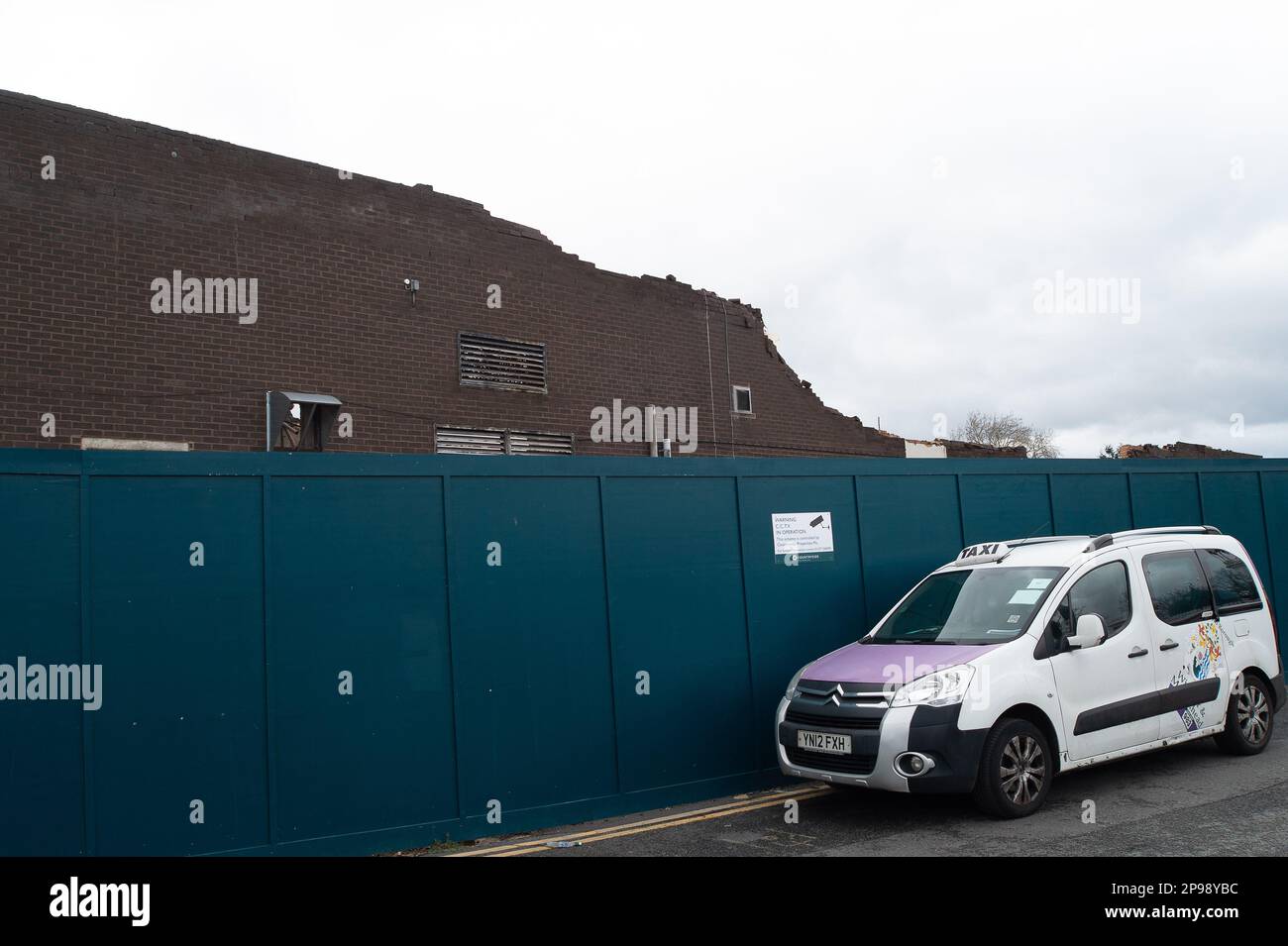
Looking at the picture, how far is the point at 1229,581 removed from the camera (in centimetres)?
941

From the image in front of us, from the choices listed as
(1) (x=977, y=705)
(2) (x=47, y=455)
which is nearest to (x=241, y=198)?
(2) (x=47, y=455)

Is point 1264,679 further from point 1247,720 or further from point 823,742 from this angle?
point 823,742

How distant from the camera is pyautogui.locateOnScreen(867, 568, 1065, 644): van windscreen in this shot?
25.7ft

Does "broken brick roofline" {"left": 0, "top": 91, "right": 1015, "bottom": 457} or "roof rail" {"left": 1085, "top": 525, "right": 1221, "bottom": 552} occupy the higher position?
"broken brick roofline" {"left": 0, "top": 91, "right": 1015, "bottom": 457}

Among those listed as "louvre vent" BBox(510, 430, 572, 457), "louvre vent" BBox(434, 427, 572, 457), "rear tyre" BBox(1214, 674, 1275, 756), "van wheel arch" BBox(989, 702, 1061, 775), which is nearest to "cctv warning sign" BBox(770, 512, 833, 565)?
"van wheel arch" BBox(989, 702, 1061, 775)

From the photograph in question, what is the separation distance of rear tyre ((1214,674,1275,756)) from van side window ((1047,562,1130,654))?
5.79 ft

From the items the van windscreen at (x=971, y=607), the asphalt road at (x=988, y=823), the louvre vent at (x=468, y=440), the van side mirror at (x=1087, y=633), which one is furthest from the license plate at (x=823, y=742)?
the louvre vent at (x=468, y=440)

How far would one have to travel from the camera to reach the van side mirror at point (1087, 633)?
7668mm

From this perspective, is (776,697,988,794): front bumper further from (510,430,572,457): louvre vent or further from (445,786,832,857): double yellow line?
(510,430,572,457): louvre vent

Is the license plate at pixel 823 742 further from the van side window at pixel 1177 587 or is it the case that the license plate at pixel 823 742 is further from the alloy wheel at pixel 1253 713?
the alloy wheel at pixel 1253 713

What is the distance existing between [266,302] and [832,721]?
385 inches

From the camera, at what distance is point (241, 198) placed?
44.1 feet

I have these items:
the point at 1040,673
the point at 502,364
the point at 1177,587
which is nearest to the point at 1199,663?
the point at 1177,587
